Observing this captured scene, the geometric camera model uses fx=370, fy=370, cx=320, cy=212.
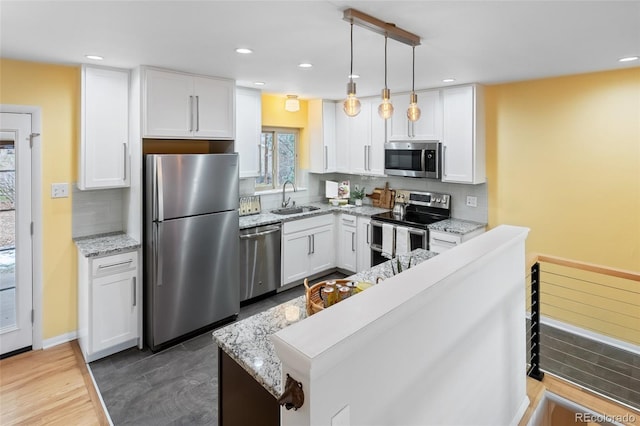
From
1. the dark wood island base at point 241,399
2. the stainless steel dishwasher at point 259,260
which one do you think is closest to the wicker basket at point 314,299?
the dark wood island base at point 241,399

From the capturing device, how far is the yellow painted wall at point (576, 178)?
325 cm

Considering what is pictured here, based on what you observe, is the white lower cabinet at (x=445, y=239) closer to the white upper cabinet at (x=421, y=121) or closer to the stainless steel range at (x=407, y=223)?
the stainless steel range at (x=407, y=223)

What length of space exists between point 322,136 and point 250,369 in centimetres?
409

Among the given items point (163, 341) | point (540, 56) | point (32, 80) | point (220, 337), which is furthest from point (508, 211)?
point (32, 80)

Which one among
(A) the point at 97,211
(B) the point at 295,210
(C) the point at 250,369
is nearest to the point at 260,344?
(C) the point at 250,369

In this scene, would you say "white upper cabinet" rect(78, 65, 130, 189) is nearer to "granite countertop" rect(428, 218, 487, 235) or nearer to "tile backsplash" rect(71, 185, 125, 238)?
"tile backsplash" rect(71, 185, 125, 238)

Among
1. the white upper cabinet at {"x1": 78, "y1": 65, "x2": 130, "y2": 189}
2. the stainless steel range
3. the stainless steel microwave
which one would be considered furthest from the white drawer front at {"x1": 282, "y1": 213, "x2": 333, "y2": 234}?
the white upper cabinet at {"x1": 78, "y1": 65, "x2": 130, "y2": 189}

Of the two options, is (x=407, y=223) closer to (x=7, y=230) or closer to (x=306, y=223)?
(x=306, y=223)

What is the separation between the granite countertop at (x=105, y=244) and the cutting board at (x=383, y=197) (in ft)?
10.3

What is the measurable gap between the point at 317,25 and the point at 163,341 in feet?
9.28

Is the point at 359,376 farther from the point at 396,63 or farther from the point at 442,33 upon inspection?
the point at 396,63

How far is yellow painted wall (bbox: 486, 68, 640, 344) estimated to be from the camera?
3.25 m

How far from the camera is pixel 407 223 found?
14.0ft

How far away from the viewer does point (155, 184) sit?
3111 mm
